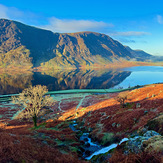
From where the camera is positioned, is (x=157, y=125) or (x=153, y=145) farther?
(x=157, y=125)

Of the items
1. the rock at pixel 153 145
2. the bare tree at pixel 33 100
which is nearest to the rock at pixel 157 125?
the rock at pixel 153 145

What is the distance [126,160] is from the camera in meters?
7.13

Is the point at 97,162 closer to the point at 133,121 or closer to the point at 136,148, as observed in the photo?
the point at 136,148

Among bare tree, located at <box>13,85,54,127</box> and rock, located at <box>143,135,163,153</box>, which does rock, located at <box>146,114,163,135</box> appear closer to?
rock, located at <box>143,135,163,153</box>

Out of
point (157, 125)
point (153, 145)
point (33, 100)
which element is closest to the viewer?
point (153, 145)

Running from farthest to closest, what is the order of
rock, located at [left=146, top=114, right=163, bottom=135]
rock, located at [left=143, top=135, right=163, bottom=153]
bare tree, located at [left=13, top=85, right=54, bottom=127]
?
1. bare tree, located at [left=13, top=85, right=54, bottom=127]
2. rock, located at [left=146, top=114, right=163, bottom=135]
3. rock, located at [left=143, top=135, right=163, bottom=153]

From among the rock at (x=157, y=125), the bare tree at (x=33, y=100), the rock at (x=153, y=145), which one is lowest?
the bare tree at (x=33, y=100)

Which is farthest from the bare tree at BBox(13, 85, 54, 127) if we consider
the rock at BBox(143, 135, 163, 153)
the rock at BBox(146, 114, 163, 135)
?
the rock at BBox(143, 135, 163, 153)

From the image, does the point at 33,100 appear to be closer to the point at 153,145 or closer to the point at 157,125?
the point at 157,125

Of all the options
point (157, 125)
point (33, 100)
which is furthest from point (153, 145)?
point (33, 100)

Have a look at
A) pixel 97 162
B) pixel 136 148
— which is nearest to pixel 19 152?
pixel 97 162

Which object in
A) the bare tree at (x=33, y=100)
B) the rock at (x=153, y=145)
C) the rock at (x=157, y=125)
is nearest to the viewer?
the rock at (x=153, y=145)

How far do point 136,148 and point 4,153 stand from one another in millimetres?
9651

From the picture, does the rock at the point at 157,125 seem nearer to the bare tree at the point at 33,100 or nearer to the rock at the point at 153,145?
the rock at the point at 153,145
